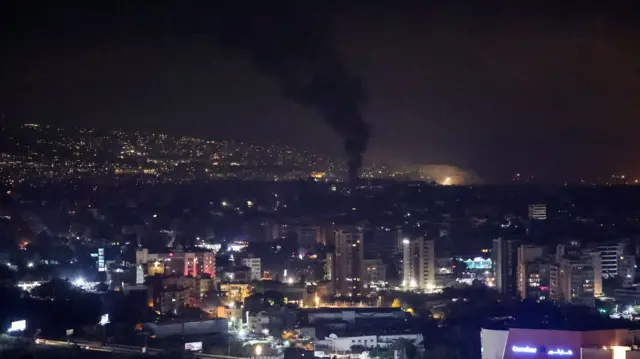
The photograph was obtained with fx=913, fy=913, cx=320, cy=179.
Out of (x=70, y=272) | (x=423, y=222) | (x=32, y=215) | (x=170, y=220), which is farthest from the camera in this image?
(x=423, y=222)

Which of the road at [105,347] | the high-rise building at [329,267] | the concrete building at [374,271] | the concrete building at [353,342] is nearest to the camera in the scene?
the road at [105,347]

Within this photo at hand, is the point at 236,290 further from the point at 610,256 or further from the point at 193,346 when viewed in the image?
the point at 610,256

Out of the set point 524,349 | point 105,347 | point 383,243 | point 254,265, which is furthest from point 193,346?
point 383,243

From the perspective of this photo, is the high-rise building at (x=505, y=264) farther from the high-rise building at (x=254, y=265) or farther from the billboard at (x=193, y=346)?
the billboard at (x=193, y=346)

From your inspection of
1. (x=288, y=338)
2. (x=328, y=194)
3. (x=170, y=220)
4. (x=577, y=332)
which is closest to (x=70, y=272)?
(x=288, y=338)

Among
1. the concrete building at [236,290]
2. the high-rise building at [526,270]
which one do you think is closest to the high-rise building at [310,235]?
the concrete building at [236,290]

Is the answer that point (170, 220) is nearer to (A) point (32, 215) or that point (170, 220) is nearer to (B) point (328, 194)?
(A) point (32, 215)
